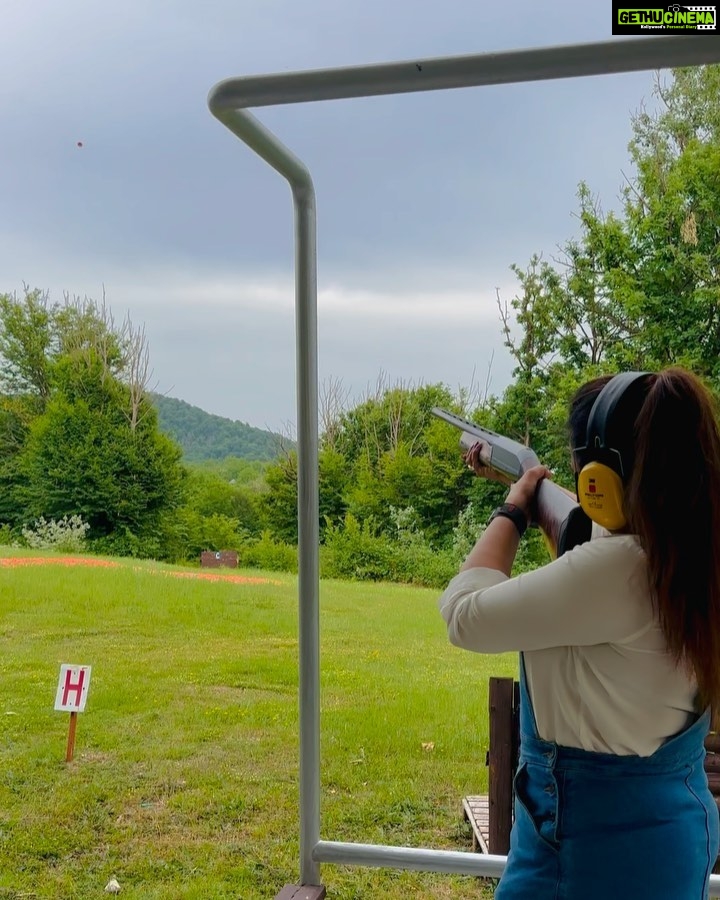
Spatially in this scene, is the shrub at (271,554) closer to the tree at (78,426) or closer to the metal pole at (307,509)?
the tree at (78,426)

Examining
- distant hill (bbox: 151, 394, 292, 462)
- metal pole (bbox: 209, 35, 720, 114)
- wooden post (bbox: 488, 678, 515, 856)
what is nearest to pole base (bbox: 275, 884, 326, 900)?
wooden post (bbox: 488, 678, 515, 856)

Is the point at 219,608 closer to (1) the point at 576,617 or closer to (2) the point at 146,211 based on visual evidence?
(2) the point at 146,211

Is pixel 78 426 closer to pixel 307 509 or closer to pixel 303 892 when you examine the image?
pixel 307 509

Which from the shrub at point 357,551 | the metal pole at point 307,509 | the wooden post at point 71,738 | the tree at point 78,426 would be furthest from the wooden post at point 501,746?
the tree at point 78,426

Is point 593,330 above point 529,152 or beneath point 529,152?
beneath

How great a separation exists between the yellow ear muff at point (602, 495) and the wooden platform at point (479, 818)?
4.84 feet

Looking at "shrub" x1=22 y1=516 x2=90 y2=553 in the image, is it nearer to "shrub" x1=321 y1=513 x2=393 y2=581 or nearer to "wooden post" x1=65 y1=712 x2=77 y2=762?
"wooden post" x1=65 y1=712 x2=77 y2=762

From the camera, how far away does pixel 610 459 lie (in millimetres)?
909

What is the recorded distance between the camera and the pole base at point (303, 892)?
1626 millimetres

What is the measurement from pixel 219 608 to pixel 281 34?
2041mm

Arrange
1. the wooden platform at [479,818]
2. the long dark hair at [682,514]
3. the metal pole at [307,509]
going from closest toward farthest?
the long dark hair at [682,514], the metal pole at [307,509], the wooden platform at [479,818]

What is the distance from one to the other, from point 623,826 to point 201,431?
2.63 meters

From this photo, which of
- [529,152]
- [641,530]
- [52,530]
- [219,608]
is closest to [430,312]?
[529,152]

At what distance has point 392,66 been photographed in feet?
3.88
